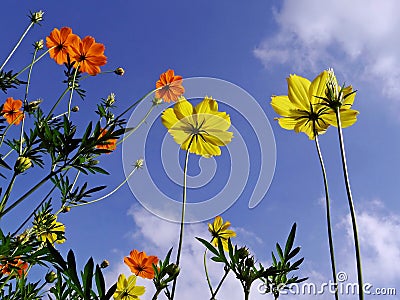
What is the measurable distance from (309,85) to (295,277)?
1.50ft

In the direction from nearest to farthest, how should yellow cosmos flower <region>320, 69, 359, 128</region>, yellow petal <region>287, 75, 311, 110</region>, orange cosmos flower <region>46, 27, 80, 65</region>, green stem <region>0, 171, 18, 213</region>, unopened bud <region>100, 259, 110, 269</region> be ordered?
yellow cosmos flower <region>320, 69, 359, 128</region>
yellow petal <region>287, 75, 311, 110</region>
green stem <region>0, 171, 18, 213</region>
orange cosmos flower <region>46, 27, 80, 65</region>
unopened bud <region>100, 259, 110, 269</region>

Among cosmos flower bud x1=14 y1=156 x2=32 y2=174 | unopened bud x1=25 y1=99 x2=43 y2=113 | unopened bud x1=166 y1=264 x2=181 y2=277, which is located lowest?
unopened bud x1=166 y1=264 x2=181 y2=277

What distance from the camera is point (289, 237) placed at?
28.9 inches

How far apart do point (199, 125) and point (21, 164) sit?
532 millimetres

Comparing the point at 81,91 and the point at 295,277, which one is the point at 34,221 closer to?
the point at 81,91

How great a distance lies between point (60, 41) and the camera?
1865 millimetres

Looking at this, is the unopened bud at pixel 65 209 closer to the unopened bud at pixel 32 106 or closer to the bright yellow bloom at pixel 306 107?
the unopened bud at pixel 32 106

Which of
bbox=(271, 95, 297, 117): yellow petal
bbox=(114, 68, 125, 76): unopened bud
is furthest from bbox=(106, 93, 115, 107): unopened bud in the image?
bbox=(271, 95, 297, 117): yellow petal

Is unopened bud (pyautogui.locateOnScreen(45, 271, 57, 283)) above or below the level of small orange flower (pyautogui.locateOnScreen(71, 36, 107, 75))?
below

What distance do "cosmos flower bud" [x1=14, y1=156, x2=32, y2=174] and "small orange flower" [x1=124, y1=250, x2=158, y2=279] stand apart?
61 centimetres

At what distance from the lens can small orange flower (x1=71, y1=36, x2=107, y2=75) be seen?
1730 millimetres

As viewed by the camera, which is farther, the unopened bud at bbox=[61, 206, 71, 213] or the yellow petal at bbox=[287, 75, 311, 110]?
the unopened bud at bbox=[61, 206, 71, 213]

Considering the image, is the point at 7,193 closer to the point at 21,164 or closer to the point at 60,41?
the point at 21,164

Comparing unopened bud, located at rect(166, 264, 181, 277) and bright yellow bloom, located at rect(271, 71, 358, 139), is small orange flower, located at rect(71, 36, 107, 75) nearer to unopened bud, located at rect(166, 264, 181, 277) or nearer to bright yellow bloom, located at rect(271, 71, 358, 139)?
bright yellow bloom, located at rect(271, 71, 358, 139)
